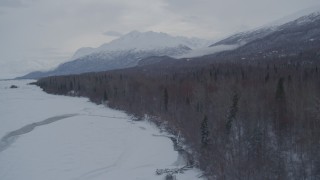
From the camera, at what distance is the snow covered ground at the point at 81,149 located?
107 ft

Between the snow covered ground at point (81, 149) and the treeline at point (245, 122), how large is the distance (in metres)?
3.78

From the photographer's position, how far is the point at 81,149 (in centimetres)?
4119

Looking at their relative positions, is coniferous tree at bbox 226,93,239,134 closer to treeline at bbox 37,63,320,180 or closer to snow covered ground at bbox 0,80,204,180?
treeline at bbox 37,63,320,180

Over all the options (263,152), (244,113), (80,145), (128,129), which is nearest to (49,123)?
(128,129)

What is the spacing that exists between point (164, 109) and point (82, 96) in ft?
163

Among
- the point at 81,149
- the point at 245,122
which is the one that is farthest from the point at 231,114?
the point at 81,149

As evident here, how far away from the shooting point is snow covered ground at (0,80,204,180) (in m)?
32.6

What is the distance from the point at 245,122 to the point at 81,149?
2235 cm

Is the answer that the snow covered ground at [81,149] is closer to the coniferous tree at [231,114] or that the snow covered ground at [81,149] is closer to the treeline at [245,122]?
the treeline at [245,122]

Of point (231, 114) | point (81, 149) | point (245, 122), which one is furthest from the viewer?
point (245, 122)

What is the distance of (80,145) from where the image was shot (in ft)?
141

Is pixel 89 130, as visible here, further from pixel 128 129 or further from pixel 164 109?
pixel 164 109

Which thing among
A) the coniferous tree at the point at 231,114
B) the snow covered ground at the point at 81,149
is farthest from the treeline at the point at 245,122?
the snow covered ground at the point at 81,149

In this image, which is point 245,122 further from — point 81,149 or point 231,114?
point 81,149
